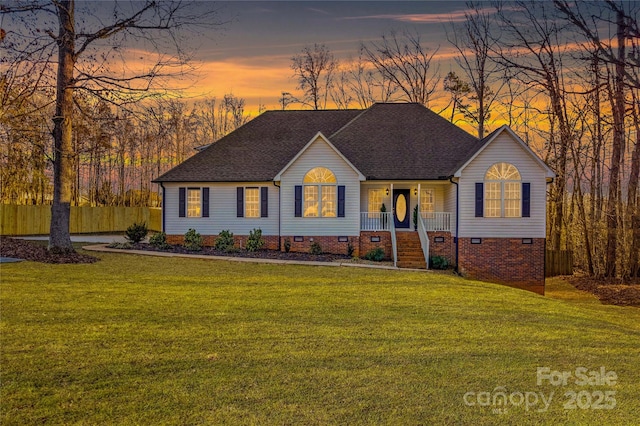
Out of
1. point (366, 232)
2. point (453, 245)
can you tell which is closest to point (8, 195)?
point (366, 232)

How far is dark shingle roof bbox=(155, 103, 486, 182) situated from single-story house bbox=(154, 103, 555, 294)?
0.23 ft

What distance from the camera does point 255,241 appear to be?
2225cm

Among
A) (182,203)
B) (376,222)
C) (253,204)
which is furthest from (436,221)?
(182,203)

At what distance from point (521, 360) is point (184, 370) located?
4.70 meters

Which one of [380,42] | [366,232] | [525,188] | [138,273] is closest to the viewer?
[138,273]

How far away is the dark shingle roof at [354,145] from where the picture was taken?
76.2 feet

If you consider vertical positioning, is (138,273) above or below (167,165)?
below

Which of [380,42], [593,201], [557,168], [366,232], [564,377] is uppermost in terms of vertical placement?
[380,42]

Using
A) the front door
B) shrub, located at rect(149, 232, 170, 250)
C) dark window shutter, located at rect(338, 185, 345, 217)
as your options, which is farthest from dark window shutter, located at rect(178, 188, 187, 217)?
the front door

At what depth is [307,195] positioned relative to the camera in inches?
890

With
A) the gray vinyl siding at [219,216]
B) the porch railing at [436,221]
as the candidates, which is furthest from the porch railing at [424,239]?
the gray vinyl siding at [219,216]

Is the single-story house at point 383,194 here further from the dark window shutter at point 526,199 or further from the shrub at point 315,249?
the shrub at point 315,249

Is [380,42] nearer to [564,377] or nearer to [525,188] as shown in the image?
[525,188]

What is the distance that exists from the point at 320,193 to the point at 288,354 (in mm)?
15688
